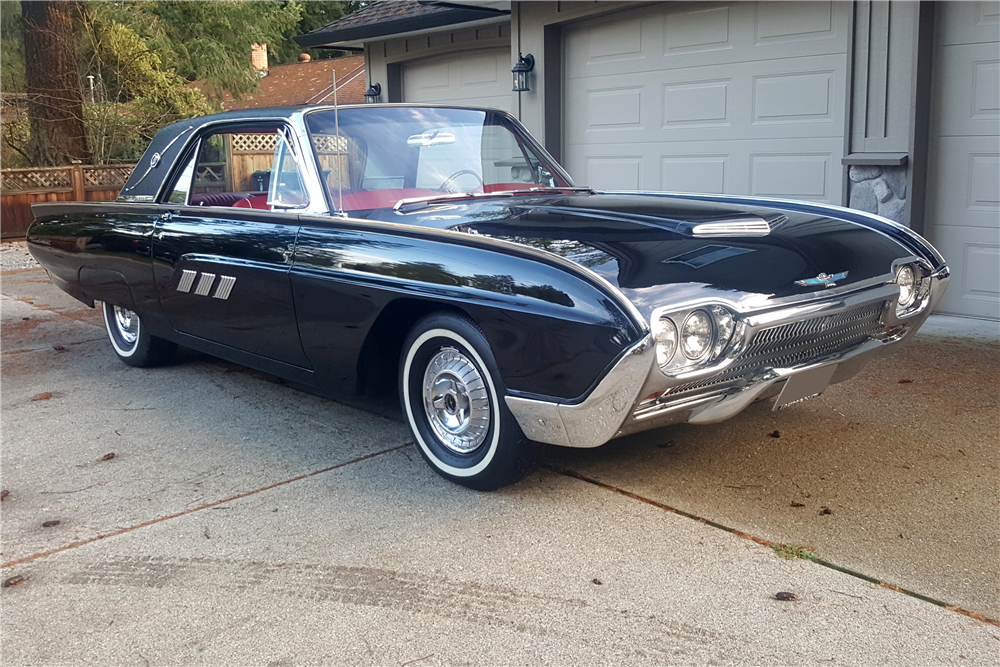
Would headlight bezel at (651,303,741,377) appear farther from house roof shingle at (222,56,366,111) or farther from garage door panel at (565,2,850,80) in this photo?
house roof shingle at (222,56,366,111)

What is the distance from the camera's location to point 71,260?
5.95 meters

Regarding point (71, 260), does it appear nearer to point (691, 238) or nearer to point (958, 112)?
point (691, 238)

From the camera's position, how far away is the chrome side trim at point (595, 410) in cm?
299

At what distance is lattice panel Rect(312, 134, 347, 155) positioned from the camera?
4332mm

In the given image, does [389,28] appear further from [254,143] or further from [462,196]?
[462,196]

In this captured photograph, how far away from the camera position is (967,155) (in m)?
6.62

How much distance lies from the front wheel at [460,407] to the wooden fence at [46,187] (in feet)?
46.0

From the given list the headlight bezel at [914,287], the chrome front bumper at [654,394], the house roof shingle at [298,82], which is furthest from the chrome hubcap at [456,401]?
the house roof shingle at [298,82]

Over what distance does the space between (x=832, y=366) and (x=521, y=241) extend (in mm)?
1273

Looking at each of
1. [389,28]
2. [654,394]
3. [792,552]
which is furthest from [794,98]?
[389,28]

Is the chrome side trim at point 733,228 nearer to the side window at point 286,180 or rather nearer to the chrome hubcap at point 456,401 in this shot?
the chrome hubcap at point 456,401

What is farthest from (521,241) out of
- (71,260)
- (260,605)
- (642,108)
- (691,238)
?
(642,108)

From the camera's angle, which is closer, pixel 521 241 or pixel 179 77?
pixel 521 241

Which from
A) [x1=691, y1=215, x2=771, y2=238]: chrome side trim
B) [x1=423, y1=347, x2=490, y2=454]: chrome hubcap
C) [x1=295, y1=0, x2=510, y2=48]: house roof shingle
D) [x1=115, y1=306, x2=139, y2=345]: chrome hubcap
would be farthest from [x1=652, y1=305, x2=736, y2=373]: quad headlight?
[x1=295, y1=0, x2=510, y2=48]: house roof shingle
